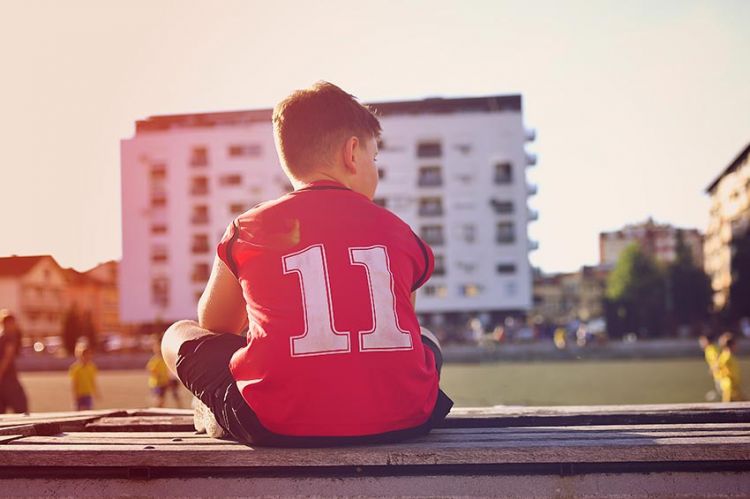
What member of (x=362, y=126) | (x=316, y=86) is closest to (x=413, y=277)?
(x=362, y=126)

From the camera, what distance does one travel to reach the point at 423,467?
234 centimetres

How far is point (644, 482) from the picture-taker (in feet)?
7.47

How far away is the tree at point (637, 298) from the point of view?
214 ft

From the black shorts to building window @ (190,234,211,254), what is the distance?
63.0 meters

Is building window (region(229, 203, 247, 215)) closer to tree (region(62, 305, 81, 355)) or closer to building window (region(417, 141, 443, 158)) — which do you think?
tree (region(62, 305, 81, 355))

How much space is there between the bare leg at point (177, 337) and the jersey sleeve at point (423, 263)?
712 millimetres

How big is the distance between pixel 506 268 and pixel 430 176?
8.66 meters

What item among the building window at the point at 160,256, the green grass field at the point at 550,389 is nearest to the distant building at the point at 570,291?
the building window at the point at 160,256

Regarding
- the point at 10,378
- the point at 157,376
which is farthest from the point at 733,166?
the point at 10,378

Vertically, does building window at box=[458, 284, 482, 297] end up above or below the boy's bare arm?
above

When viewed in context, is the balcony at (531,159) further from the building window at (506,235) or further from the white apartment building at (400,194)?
the building window at (506,235)

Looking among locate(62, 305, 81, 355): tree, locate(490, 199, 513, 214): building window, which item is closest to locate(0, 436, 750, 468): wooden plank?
locate(490, 199, 513, 214): building window

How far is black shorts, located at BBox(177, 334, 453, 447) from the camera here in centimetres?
258

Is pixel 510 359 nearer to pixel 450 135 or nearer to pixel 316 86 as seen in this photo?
pixel 450 135
